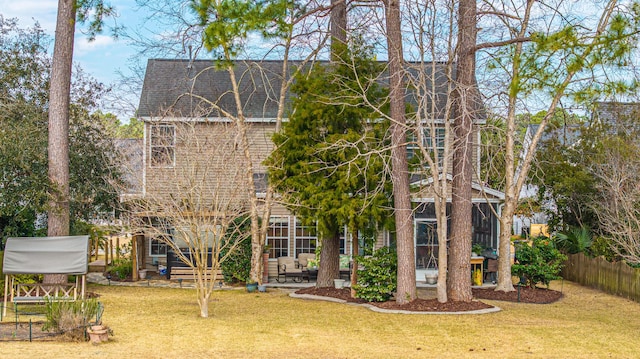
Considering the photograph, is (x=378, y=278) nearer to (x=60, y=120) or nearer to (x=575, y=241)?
(x=60, y=120)

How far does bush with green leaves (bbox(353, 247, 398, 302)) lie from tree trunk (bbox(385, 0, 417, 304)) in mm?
438

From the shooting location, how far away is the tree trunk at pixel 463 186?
18125mm

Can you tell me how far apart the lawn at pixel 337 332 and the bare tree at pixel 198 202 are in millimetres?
1283

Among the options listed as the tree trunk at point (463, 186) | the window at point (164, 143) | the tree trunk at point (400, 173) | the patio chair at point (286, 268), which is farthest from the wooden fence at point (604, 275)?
the window at point (164, 143)

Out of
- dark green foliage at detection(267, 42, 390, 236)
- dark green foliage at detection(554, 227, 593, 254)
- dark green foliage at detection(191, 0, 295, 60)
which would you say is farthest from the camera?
dark green foliage at detection(554, 227, 593, 254)

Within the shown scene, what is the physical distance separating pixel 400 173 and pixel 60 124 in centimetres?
883

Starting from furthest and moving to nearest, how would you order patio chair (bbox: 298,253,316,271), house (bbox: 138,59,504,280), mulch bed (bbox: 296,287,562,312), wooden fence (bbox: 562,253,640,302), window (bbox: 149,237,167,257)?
window (bbox: 149,237,167,257) → patio chair (bbox: 298,253,316,271) → house (bbox: 138,59,504,280) → wooden fence (bbox: 562,253,640,302) → mulch bed (bbox: 296,287,562,312)

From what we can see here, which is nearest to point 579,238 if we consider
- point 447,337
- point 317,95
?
point 317,95

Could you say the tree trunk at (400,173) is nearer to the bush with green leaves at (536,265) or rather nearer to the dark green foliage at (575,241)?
the bush with green leaves at (536,265)

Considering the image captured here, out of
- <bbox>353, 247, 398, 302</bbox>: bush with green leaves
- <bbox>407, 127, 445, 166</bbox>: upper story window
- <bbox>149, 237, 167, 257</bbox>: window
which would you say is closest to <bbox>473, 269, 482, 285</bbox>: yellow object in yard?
<bbox>407, 127, 445, 166</bbox>: upper story window

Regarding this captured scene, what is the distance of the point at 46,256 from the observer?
17844 mm

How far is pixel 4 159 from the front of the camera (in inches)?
743

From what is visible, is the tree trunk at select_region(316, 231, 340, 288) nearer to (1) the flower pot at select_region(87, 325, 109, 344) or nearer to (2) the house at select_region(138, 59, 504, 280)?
(2) the house at select_region(138, 59, 504, 280)

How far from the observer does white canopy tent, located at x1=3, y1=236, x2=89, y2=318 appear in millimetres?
17609
